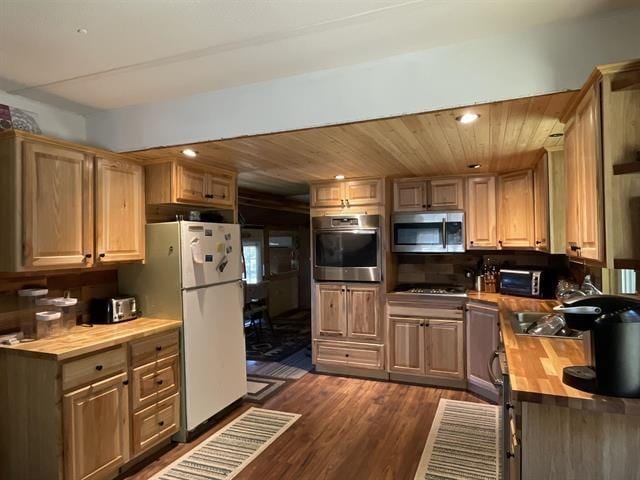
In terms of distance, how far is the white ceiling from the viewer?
5.33 ft

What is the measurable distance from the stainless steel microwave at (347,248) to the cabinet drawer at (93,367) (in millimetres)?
2355

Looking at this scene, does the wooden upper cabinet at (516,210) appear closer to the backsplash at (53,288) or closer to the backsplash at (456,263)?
the backsplash at (456,263)

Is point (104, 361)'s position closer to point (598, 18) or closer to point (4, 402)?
point (4, 402)

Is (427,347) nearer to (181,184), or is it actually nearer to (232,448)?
(232,448)

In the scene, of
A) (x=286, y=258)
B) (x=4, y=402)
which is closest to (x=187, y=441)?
(x=4, y=402)

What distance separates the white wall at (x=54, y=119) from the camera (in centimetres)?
261

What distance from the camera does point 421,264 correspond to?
4723 millimetres

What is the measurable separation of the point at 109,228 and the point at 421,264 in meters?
3.27

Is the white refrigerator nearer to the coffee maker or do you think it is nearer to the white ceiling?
the white ceiling

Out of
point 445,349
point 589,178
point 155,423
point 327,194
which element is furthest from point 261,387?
point 589,178

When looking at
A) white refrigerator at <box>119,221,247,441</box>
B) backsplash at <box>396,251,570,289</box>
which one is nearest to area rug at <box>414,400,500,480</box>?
backsplash at <box>396,251,570,289</box>

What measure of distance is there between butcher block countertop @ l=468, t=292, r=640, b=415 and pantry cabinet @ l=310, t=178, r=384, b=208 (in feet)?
6.39

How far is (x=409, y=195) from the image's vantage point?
4.36 meters

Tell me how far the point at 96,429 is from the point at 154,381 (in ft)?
1.57
